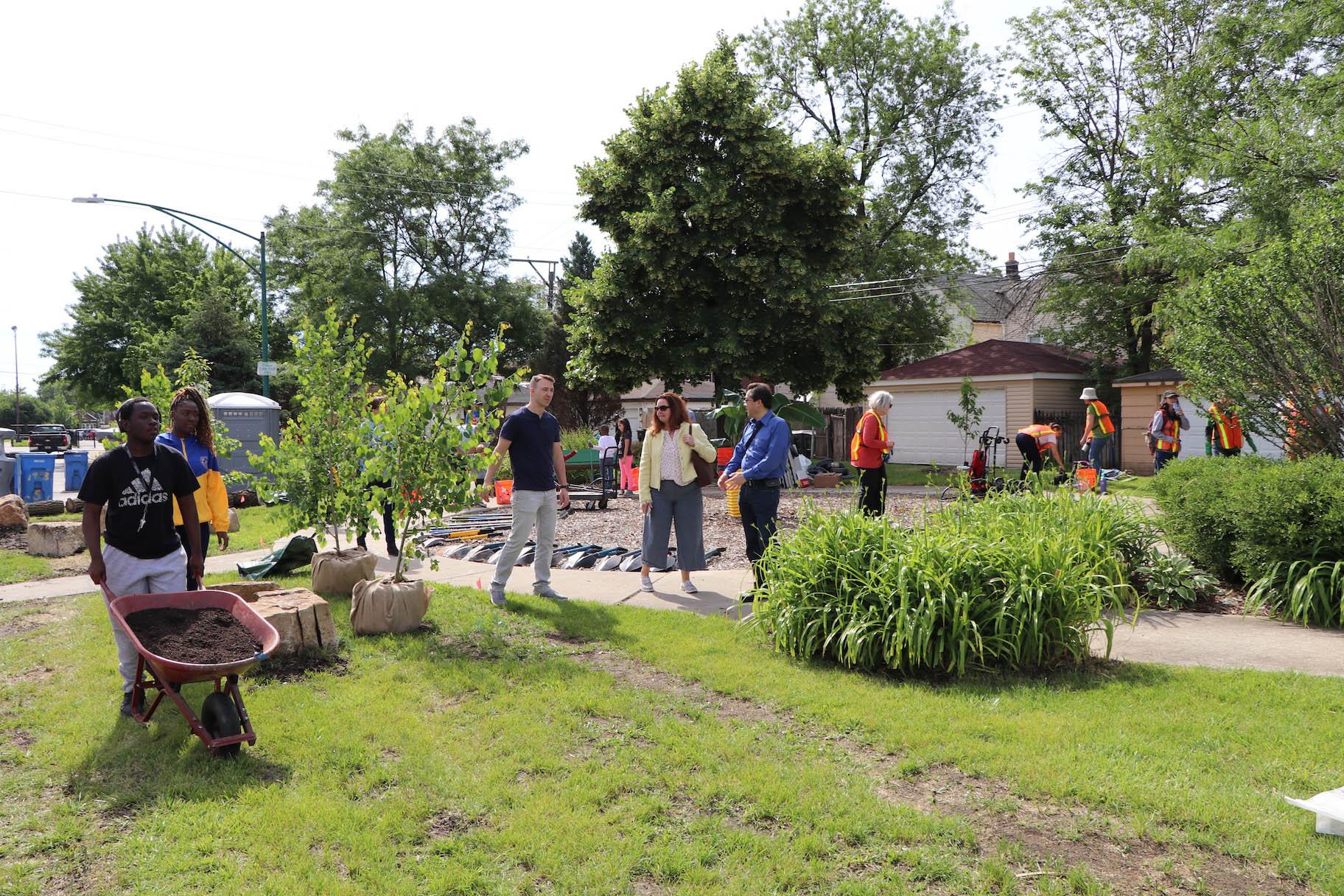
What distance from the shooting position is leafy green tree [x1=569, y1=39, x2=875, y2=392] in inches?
784

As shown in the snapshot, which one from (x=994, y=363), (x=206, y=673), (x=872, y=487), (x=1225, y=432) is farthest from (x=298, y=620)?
(x=994, y=363)

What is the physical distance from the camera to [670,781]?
4016 mm

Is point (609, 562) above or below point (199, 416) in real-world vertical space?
below

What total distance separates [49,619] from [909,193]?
3351 centimetres

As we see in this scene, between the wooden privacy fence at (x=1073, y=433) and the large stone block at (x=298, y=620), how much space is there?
22249mm

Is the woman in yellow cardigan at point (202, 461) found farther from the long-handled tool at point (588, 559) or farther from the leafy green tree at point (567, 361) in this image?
the leafy green tree at point (567, 361)

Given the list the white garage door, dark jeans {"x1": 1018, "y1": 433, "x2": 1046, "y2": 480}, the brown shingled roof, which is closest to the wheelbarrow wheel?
dark jeans {"x1": 1018, "y1": 433, "x2": 1046, "y2": 480}

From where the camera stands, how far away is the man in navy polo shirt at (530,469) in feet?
24.5

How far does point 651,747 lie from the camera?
174 inches

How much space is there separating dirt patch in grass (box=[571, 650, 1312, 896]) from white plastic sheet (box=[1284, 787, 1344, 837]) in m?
0.39

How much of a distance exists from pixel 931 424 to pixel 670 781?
87.1 ft

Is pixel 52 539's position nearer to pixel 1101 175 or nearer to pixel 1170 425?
pixel 1170 425

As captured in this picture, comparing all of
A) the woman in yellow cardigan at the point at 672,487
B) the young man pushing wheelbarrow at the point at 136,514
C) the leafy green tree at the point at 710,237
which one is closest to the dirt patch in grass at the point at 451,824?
the young man pushing wheelbarrow at the point at 136,514

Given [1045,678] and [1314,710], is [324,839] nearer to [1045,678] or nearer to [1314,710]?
[1045,678]
